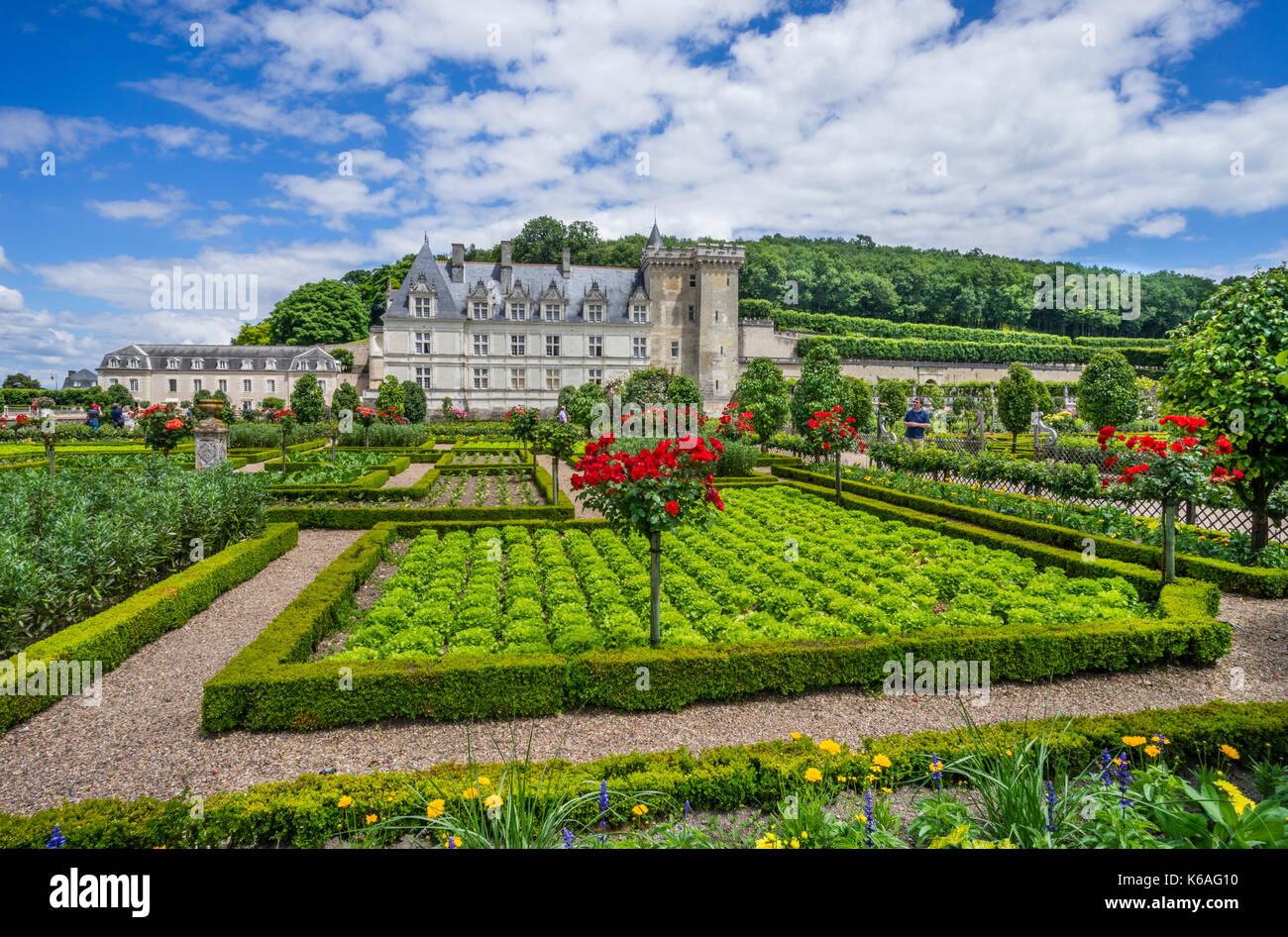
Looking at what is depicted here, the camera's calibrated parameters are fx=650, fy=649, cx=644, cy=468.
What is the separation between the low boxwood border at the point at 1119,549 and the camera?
848 cm

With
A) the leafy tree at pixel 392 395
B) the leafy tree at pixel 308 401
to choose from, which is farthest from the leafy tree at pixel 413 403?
the leafy tree at pixel 308 401

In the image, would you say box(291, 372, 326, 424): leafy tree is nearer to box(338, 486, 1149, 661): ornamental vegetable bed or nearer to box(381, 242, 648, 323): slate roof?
box(338, 486, 1149, 661): ornamental vegetable bed

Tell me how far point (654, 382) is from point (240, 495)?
22.5 meters

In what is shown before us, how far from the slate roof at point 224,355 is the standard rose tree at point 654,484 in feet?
182

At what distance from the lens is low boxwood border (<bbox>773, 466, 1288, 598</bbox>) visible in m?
8.48

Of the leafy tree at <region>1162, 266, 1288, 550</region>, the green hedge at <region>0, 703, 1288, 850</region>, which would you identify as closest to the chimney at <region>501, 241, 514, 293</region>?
the leafy tree at <region>1162, 266, 1288, 550</region>

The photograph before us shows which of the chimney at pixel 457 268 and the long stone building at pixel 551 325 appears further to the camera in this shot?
the chimney at pixel 457 268

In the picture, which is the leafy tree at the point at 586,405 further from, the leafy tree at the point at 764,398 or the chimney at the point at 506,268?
the chimney at the point at 506,268

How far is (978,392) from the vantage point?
144 feet

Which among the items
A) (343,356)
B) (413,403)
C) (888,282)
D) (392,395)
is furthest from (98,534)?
(888,282)

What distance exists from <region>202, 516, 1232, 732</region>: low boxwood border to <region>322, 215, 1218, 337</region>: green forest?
60.1 metres

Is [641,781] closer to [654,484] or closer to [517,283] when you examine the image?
[654,484]

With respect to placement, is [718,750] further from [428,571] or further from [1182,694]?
[428,571]
